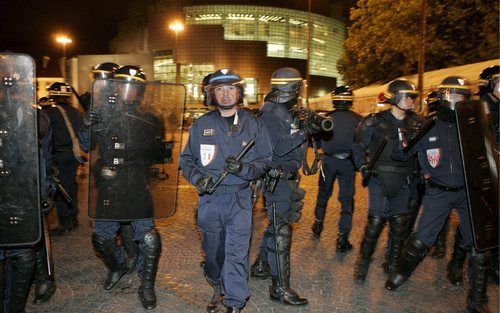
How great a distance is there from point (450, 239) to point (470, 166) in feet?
8.85

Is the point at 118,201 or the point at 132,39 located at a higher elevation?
the point at 132,39

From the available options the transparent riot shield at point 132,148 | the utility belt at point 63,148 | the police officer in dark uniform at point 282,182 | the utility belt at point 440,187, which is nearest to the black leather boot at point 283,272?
the police officer in dark uniform at point 282,182

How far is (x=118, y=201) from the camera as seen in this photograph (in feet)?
11.6

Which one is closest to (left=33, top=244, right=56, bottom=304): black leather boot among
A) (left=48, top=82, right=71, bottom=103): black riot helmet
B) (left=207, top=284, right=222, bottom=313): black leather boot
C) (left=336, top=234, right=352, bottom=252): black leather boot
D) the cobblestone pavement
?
the cobblestone pavement

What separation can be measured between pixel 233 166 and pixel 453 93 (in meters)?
2.23

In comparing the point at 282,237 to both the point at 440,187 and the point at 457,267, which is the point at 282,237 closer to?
the point at 440,187

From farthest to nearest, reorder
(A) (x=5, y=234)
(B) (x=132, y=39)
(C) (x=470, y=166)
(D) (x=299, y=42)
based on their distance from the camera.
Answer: (B) (x=132, y=39)
(D) (x=299, y=42)
(C) (x=470, y=166)
(A) (x=5, y=234)

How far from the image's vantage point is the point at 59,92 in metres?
5.70

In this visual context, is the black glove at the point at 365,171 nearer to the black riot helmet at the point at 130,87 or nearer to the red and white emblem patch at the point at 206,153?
the red and white emblem patch at the point at 206,153

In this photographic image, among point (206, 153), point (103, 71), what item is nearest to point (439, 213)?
point (206, 153)

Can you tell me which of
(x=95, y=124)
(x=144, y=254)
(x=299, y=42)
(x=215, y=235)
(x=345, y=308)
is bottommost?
(x=345, y=308)

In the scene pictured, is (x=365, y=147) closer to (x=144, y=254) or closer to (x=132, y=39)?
(x=144, y=254)

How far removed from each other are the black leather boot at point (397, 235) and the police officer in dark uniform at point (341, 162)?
860 mm

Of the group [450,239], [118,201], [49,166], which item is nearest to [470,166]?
[450,239]
